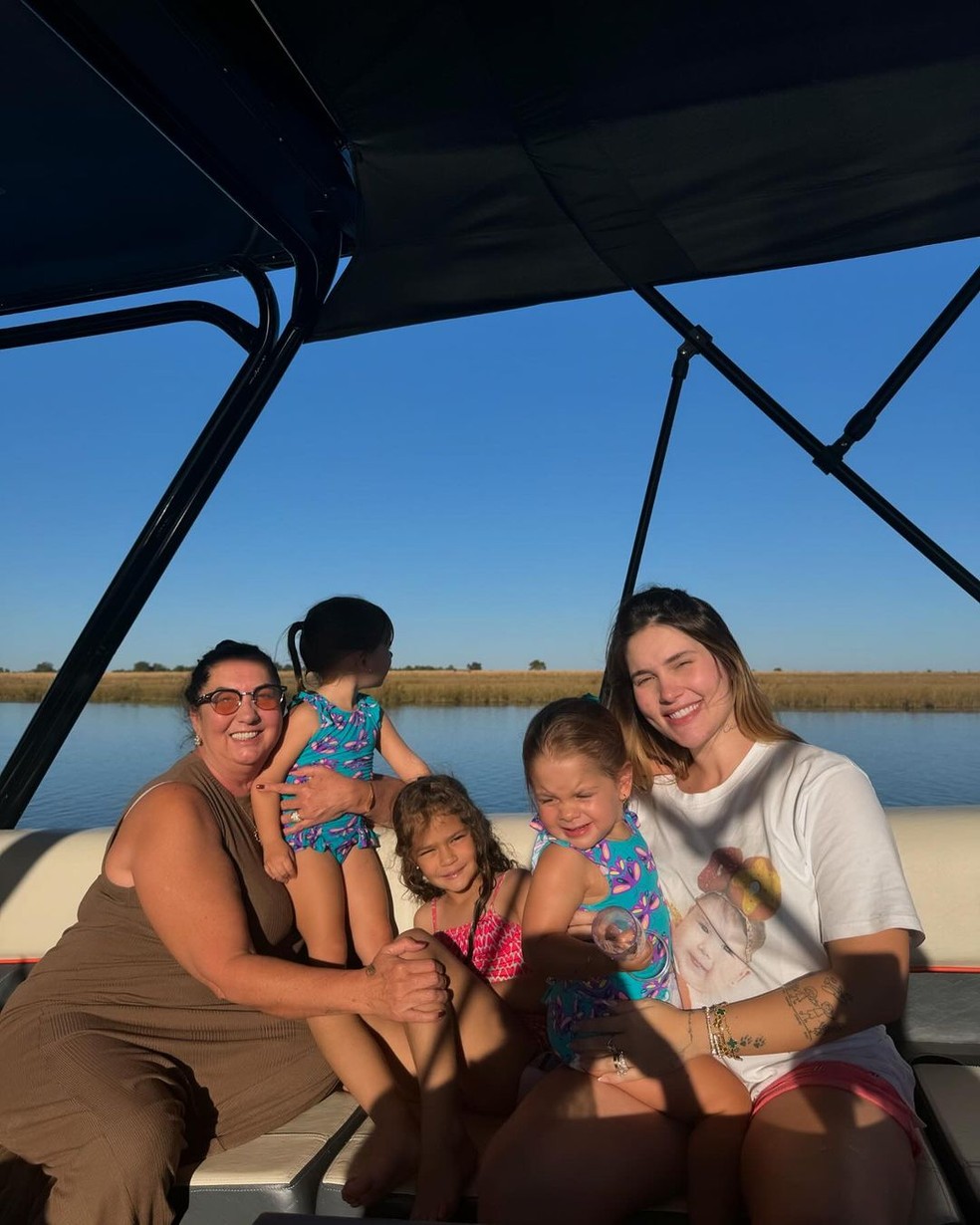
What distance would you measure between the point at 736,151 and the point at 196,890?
191 centimetres

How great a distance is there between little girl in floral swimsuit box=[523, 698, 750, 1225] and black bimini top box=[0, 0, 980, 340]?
4.18ft

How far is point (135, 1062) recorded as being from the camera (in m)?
1.61

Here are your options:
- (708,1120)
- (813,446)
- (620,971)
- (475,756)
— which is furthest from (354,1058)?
(475,756)

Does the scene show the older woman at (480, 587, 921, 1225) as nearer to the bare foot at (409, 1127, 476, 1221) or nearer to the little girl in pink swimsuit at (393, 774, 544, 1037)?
the bare foot at (409, 1127, 476, 1221)

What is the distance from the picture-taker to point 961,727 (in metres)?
15.1

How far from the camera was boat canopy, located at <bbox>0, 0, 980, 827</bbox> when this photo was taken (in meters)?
1.79

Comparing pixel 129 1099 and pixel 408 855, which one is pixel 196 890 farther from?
pixel 408 855

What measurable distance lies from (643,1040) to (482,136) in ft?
6.19

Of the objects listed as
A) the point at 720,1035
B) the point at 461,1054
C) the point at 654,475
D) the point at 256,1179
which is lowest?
the point at 256,1179

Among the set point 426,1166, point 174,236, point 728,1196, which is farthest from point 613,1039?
point 174,236

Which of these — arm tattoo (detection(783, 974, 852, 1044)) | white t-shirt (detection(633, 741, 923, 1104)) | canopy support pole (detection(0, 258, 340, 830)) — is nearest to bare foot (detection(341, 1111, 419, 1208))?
white t-shirt (detection(633, 741, 923, 1104))

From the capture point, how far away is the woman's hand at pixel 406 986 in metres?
1.49

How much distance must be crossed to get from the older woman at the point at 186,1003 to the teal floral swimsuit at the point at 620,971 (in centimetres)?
26

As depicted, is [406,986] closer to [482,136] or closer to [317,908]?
[317,908]
